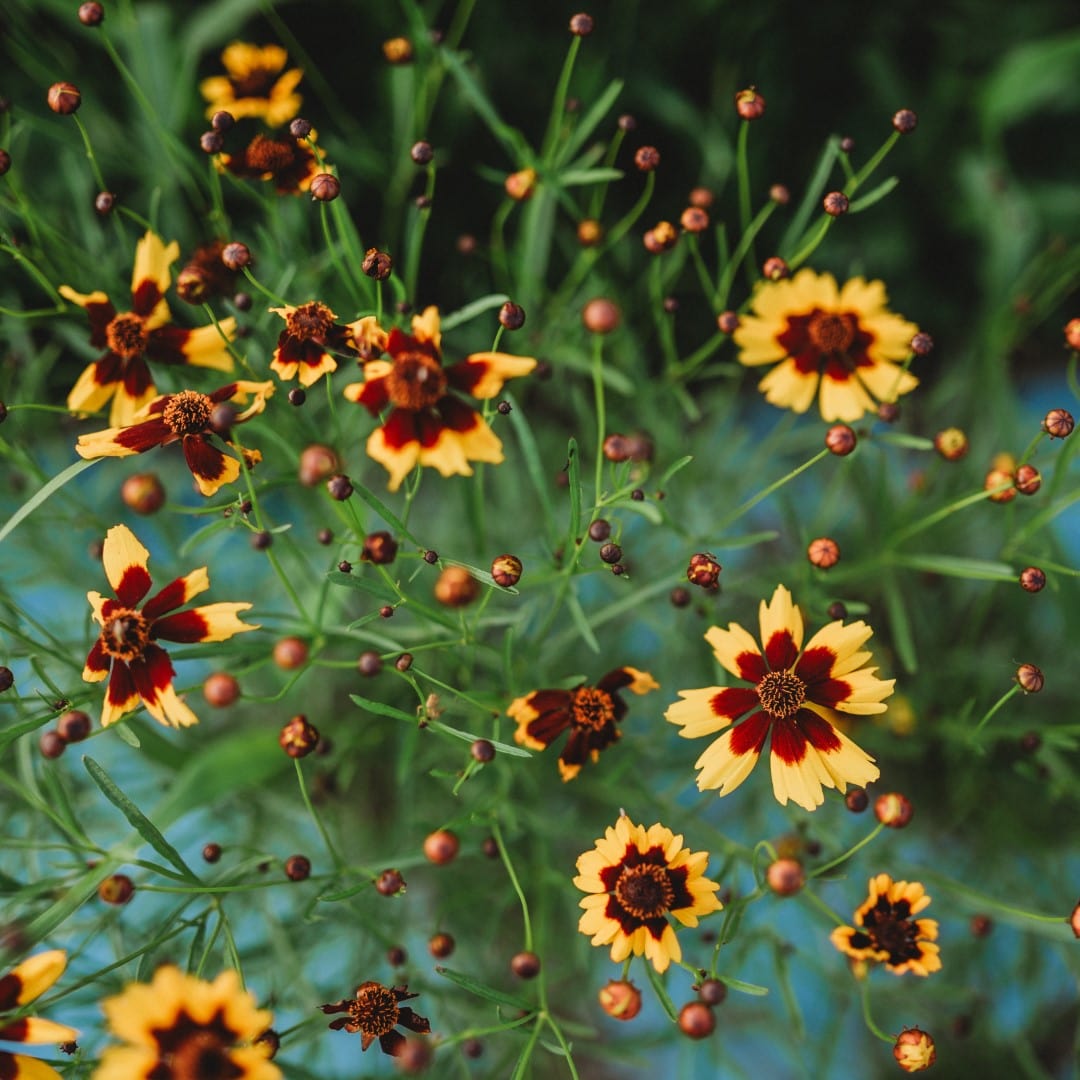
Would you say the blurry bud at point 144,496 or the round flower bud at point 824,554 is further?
the round flower bud at point 824,554

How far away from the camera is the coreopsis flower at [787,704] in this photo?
2.32ft

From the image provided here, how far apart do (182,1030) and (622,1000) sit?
28cm

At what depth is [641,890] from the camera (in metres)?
0.69

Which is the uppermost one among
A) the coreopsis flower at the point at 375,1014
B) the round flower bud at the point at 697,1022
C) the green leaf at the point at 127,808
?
the green leaf at the point at 127,808

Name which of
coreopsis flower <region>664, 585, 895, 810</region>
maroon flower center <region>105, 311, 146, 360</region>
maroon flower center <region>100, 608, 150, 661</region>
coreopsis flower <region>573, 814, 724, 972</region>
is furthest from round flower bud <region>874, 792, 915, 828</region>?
maroon flower center <region>105, 311, 146, 360</region>

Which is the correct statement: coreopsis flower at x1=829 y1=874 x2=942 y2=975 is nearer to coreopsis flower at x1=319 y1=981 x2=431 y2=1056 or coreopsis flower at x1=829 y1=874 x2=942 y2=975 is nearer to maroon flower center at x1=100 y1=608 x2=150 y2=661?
coreopsis flower at x1=319 y1=981 x2=431 y2=1056

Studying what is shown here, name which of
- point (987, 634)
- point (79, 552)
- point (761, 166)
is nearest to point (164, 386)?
point (79, 552)

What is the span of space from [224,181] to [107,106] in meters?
0.21

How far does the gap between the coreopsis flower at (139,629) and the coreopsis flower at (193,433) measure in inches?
2.5

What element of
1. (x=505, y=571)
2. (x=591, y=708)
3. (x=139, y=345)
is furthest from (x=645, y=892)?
(x=139, y=345)

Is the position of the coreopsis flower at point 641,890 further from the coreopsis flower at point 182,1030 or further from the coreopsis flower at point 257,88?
the coreopsis flower at point 257,88

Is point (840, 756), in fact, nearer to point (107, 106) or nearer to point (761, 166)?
point (761, 166)

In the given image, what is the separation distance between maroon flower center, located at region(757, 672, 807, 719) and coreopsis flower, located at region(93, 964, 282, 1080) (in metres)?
0.40

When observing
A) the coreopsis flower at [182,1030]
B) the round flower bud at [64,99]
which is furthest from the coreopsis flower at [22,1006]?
the round flower bud at [64,99]
